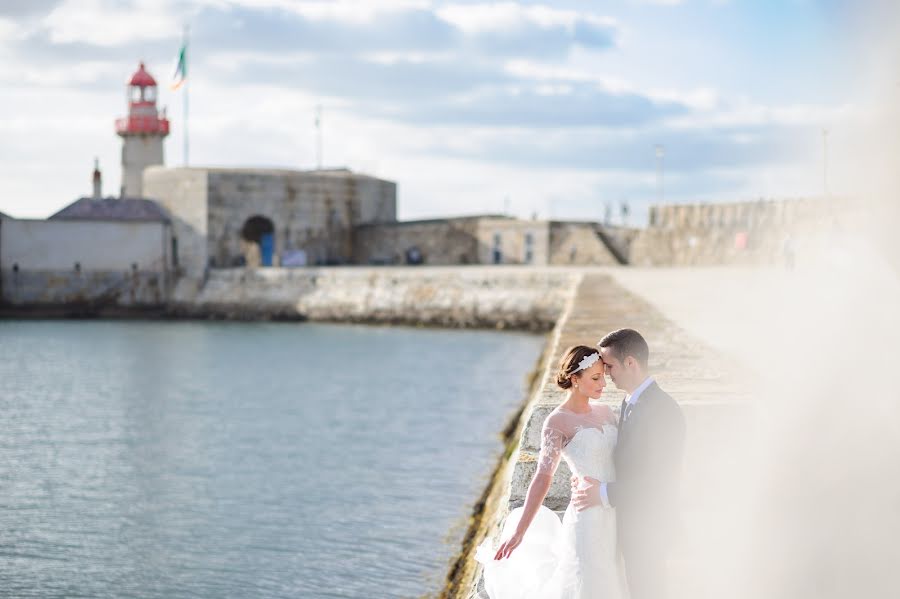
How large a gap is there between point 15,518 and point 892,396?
7281 mm

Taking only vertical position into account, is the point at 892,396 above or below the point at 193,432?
above

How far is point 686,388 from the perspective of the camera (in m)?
6.66

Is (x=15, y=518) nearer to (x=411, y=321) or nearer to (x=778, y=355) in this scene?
(x=778, y=355)

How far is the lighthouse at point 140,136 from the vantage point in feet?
144

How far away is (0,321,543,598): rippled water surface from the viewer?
8.55m

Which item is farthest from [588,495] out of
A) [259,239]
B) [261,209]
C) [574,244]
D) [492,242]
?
[259,239]

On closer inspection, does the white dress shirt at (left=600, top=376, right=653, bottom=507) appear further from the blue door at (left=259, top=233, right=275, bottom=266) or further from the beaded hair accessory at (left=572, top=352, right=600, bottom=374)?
the blue door at (left=259, top=233, right=275, bottom=266)

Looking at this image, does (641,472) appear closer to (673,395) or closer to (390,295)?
(673,395)

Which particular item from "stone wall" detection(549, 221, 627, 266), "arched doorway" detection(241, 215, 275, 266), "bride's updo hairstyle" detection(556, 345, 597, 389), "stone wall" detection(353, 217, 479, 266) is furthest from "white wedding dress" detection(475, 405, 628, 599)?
"arched doorway" detection(241, 215, 275, 266)

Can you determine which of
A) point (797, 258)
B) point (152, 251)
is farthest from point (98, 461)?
point (152, 251)

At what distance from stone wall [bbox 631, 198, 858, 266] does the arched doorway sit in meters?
12.6

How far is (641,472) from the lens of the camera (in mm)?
4117

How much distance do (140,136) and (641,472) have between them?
4216 centimetres

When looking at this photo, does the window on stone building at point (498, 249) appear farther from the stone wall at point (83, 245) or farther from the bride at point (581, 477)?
the bride at point (581, 477)
